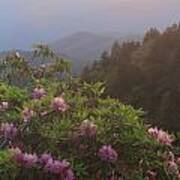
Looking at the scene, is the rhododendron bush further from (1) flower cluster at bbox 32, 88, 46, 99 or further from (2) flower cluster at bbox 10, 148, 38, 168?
(1) flower cluster at bbox 32, 88, 46, 99

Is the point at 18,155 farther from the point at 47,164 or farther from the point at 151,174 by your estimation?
the point at 151,174

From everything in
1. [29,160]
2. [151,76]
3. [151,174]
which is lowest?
[151,76]

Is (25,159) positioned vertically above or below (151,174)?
above

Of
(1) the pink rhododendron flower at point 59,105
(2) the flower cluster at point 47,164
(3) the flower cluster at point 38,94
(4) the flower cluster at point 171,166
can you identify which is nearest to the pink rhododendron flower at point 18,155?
Answer: (2) the flower cluster at point 47,164

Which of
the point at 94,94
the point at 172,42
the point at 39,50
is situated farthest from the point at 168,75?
the point at 94,94

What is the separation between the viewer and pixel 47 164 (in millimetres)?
4078

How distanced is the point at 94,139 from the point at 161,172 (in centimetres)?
44

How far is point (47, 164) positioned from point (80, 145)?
0.89 feet

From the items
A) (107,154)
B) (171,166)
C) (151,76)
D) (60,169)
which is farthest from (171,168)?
Answer: (151,76)

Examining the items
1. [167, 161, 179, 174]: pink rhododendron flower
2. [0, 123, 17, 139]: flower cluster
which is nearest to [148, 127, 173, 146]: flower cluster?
[167, 161, 179, 174]: pink rhododendron flower

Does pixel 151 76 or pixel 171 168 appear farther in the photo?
pixel 151 76

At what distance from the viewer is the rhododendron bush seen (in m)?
4.09

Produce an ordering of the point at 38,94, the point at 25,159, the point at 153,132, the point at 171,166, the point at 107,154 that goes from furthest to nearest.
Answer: the point at 38,94
the point at 153,132
the point at 171,166
the point at 107,154
the point at 25,159

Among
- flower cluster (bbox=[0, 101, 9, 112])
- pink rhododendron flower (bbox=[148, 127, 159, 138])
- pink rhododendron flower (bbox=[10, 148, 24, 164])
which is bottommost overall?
flower cluster (bbox=[0, 101, 9, 112])
